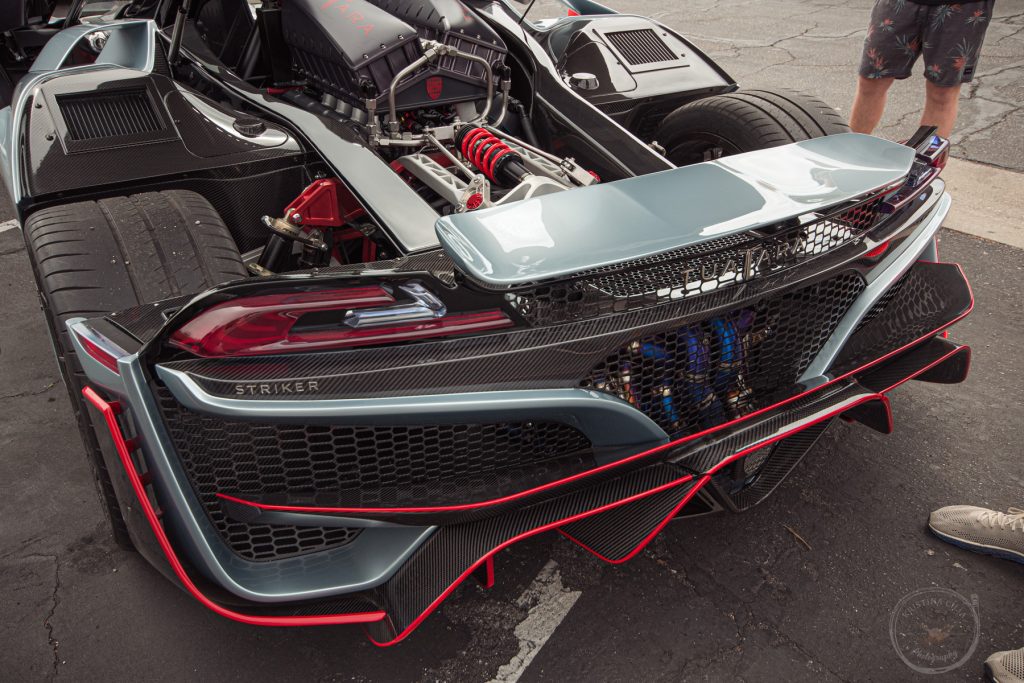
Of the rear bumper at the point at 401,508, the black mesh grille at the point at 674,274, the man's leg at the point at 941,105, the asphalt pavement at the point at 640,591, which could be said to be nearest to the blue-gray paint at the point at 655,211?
the black mesh grille at the point at 674,274

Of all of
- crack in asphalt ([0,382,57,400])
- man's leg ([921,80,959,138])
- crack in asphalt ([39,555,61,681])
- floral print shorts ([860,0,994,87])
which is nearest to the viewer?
crack in asphalt ([39,555,61,681])

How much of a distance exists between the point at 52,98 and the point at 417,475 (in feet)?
5.48

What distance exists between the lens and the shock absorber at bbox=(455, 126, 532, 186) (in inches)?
93.4

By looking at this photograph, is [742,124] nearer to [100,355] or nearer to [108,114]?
[108,114]

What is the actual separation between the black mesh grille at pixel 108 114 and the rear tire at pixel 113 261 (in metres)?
0.33

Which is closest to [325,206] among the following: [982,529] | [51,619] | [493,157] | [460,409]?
[493,157]

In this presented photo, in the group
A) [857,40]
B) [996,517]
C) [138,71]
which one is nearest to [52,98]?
[138,71]

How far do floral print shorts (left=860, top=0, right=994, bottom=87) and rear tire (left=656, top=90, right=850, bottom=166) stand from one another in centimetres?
132

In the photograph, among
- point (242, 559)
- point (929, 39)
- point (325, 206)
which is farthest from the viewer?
point (929, 39)

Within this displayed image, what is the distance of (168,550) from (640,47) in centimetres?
272

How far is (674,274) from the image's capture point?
1.60 meters

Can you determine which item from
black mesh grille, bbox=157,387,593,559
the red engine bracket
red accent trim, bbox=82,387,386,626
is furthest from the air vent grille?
red accent trim, bbox=82,387,386,626

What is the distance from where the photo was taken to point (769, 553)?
2.08 m

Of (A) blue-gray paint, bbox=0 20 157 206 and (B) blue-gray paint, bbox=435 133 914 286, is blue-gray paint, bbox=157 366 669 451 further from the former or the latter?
(A) blue-gray paint, bbox=0 20 157 206
